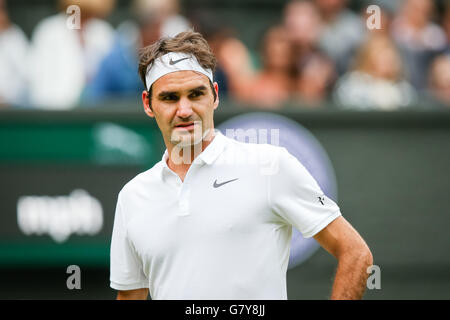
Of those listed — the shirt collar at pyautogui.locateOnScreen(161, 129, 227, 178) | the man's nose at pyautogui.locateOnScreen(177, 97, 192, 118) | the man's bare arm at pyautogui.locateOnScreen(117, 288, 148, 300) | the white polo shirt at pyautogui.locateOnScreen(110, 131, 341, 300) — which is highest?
the man's nose at pyautogui.locateOnScreen(177, 97, 192, 118)

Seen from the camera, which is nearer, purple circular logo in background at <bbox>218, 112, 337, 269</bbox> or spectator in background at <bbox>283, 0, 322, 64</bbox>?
purple circular logo in background at <bbox>218, 112, 337, 269</bbox>

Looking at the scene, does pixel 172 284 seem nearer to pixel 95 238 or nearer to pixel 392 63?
pixel 95 238

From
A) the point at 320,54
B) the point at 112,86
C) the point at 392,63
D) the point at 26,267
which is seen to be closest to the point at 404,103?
the point at 392,63

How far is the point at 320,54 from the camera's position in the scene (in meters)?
7.80

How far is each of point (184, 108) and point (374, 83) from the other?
15.0 feet

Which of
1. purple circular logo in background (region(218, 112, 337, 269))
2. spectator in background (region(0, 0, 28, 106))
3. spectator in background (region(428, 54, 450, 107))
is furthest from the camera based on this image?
spectator in background (region(428, 54, 450, 107))

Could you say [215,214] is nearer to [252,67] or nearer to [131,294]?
[131,294]

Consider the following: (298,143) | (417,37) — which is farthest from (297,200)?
(417,37)

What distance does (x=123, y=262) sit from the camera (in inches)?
130

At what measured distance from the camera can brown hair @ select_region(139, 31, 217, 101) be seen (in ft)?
10.0

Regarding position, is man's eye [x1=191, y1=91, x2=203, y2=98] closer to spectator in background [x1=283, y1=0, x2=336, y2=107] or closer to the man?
the man

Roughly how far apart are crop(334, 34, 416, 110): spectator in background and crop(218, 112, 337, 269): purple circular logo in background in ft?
1.83

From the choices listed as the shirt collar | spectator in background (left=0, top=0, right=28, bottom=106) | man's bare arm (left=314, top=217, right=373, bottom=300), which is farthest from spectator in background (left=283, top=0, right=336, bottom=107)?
man's bare arm (left=314, top=217, right=373, bottom=300)

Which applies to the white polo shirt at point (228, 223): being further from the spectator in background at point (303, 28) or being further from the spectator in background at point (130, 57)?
the spectator in background at point (303, 28)
